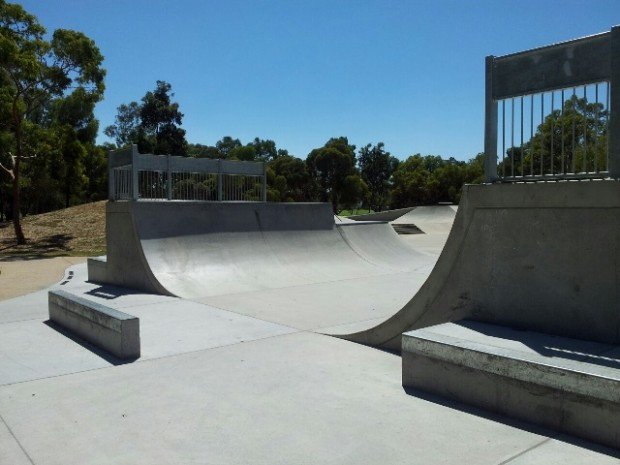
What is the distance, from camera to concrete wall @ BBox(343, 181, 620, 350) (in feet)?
13.3

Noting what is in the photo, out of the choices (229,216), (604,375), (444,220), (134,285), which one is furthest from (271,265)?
(444,220)

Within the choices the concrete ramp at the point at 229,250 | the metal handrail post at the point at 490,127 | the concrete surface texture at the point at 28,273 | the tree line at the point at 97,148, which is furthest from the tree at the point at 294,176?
the metal handrail post at the point at 490,127

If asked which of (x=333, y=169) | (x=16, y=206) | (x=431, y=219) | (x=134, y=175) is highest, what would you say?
(x=333, y=169)

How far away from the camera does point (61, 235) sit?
81.0 feet

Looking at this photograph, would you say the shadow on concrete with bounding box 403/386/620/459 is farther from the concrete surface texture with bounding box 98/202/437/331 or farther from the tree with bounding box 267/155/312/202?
the tree with bounding box 267/155/312/202

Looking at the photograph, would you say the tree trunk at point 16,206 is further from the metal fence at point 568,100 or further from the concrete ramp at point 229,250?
the metal fence at point 568,100

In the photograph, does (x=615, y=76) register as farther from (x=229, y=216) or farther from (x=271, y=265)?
(x=229, y=216)

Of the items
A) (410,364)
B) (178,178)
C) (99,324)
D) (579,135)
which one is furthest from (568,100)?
(178,178)

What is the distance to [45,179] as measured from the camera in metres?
40.3

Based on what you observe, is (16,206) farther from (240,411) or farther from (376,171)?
(376,171)

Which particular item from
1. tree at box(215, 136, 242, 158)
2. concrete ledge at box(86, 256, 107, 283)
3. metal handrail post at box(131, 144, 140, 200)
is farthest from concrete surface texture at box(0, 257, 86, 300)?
tree at box(215, 136, 242, 158)

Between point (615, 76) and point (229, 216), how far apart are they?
933 centimetres

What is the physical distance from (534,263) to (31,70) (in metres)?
22.1

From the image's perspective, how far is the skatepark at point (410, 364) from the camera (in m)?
3.32
